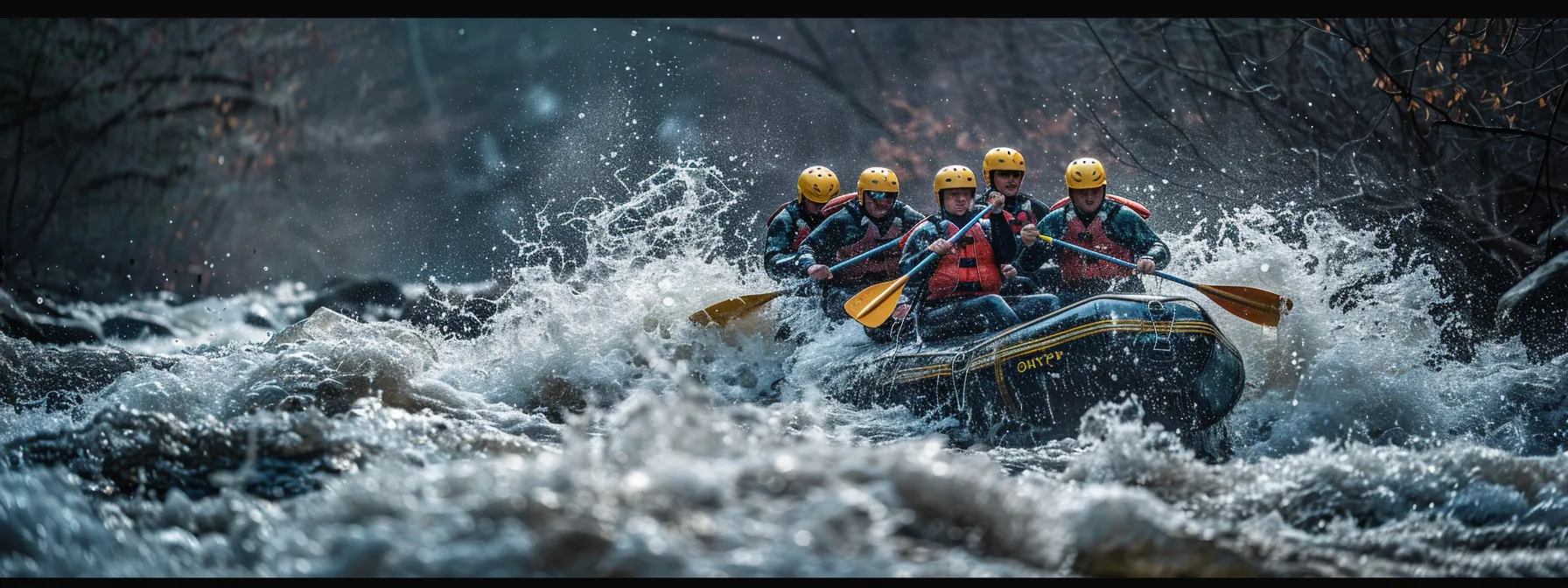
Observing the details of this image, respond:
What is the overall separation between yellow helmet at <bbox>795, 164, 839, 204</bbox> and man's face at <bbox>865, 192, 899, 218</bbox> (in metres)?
0.70

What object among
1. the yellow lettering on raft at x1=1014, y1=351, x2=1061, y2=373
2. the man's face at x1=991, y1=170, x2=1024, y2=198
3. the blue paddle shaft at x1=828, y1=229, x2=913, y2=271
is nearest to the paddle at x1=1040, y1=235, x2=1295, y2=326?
the man's face at x1=991, y1=170, x2=1024, y2=198

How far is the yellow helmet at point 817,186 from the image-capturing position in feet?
30.2

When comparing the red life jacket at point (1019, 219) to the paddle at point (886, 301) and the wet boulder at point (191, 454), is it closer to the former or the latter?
the paddle at point (886, 301)

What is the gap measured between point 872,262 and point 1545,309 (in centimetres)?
451

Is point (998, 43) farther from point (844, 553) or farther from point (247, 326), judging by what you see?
point (844, 553)

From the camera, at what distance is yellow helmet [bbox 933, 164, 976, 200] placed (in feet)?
25.9

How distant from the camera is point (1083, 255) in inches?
309

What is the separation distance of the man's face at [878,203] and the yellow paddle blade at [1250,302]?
204 centimetres

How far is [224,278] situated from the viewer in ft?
66.6

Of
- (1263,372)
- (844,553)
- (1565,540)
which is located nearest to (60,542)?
(844,553)

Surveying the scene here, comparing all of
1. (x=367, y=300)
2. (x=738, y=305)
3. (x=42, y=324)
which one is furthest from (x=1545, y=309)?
(x=42, y=324)

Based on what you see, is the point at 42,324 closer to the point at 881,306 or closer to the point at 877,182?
the point at 877,182

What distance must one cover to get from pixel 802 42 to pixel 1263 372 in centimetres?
1450

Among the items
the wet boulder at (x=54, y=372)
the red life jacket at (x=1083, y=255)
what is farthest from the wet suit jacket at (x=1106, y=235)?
the wet boulder at (x=54, y=372)
